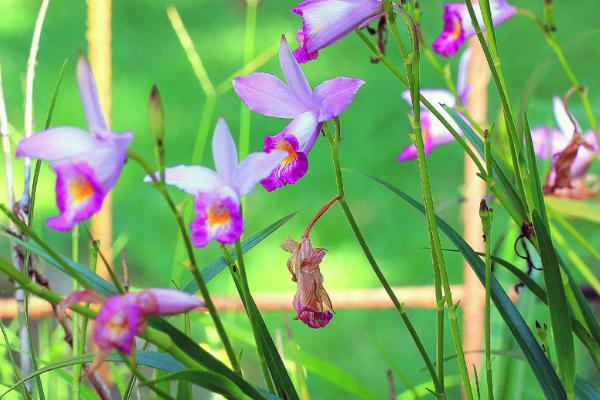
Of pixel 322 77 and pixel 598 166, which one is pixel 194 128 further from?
pixel 598 166

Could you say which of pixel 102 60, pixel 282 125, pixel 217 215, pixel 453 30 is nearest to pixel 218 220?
pixel 217 215

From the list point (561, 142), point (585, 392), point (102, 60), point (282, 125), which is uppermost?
point (282, 125)

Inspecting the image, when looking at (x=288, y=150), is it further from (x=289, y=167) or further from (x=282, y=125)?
(x=282, y=125)

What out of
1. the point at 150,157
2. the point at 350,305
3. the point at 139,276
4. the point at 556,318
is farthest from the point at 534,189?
the point at 150,157

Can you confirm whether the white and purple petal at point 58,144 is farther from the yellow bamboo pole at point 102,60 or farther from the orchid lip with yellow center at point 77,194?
the yellow bamboo pole at point 102,60

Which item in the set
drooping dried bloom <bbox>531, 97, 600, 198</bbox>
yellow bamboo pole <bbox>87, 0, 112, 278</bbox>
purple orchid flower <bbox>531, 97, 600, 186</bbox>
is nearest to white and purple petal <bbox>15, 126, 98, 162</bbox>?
drooping dried bloom <bbox>531, 97, 600, 198</bbox>

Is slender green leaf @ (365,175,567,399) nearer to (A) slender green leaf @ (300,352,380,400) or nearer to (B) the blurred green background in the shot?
(A) slender green leaf @ (300,352,380,400)

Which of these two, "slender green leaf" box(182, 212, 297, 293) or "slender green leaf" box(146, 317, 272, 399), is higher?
"slender green leaf" box(182, 212, 297, 293)
